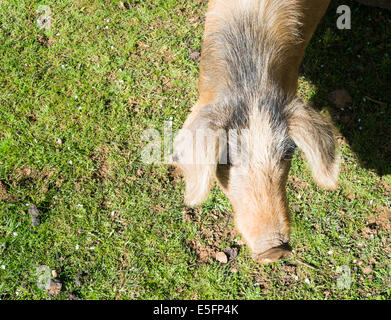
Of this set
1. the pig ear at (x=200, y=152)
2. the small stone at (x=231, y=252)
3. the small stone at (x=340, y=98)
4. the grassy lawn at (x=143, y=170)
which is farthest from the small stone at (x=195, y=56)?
the small stone at (x=231, y=252)

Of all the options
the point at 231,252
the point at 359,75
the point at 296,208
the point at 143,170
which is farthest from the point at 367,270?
the point at 143,170

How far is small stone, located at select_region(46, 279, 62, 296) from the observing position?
4207mm

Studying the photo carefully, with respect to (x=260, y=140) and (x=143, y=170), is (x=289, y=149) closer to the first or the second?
(x=260, y=140)

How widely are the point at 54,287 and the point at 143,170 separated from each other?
167 centimetres

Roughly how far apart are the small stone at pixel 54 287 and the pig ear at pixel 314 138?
3035 mm

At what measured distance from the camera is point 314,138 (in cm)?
298

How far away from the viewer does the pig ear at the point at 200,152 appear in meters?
2.87

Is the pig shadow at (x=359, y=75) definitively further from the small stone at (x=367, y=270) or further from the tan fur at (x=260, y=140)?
Result: the tan fur at (x=260, y=140)

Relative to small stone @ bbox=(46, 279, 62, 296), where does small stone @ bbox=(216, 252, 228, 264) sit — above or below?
above

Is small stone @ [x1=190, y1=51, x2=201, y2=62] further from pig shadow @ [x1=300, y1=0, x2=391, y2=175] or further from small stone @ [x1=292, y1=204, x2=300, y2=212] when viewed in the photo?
small stone @ [x1=292, y1=204, x2=300, y2=212]

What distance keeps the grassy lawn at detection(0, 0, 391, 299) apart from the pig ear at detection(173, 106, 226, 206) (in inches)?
62.4

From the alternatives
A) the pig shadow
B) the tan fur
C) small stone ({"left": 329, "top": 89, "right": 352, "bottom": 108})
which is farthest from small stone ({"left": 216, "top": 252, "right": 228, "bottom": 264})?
small stone ({"left": 329, "top": 89, "right": 352, "bottom": 108})

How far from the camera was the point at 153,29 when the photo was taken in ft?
17.9

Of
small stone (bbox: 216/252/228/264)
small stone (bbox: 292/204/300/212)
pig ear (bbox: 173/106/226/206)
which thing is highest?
pig ear (bbox: 173/106/226/206)
